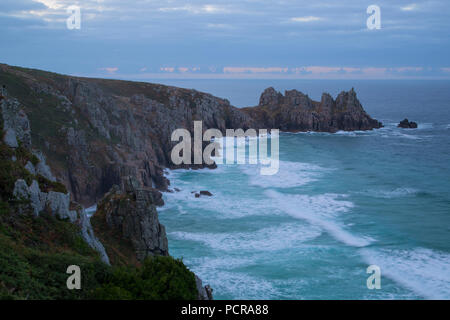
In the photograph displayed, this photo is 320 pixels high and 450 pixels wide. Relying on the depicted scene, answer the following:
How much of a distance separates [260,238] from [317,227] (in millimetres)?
6018

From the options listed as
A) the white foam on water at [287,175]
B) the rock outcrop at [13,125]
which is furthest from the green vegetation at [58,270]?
the white foam on water at [287,175]

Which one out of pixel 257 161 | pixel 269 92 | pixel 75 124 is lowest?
pixel 257 161

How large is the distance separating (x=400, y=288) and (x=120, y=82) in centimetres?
9411

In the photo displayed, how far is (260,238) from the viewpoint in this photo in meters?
34.3

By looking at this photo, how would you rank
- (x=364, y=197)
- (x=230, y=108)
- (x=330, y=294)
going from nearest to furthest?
(x=330, y=294)
(x=364, y=197)
(x=230, y=108)

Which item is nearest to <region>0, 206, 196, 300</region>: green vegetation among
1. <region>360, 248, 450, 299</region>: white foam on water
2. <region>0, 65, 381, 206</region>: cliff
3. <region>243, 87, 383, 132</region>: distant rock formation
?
<region>360, 248, 450, 299</region>: white foam on water

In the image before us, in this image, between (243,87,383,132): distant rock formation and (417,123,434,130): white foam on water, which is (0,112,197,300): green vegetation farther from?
(417,123,434,130): white foam on water

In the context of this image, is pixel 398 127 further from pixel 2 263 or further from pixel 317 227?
pixel 2 263

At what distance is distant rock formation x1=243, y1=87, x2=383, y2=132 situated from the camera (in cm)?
10694

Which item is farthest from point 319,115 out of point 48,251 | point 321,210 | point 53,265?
point 53,265

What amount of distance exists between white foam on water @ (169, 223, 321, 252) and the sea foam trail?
173 cm

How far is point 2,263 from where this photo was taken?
1422cm

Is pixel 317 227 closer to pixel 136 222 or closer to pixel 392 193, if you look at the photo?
pixel 392 193
